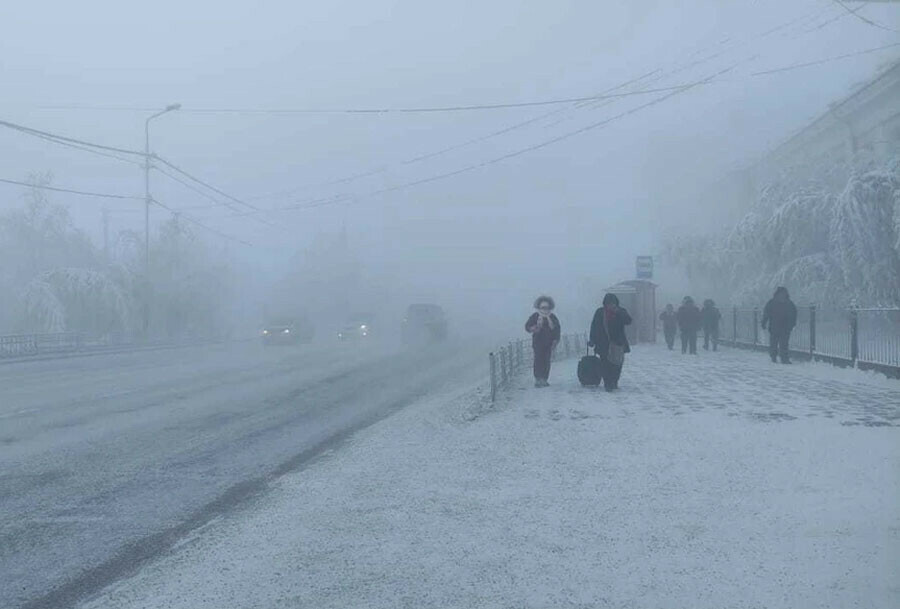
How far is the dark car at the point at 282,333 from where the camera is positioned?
51.6 metres

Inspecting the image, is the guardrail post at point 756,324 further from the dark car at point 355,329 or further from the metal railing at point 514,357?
the dark car at point 355,329

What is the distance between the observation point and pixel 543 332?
18656mm

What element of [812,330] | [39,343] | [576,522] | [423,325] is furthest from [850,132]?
[576,522]

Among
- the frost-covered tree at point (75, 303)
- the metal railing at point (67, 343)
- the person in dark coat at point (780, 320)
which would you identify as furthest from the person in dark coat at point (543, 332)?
the frost-covered tree at point (75, 303)

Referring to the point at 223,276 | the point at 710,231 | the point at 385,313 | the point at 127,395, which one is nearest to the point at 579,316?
the point at 710,231

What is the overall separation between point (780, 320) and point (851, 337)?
309 cm

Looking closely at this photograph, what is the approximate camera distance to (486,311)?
312 feet

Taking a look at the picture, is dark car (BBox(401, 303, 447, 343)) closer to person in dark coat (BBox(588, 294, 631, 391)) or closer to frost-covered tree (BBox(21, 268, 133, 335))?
frost-covered tree (BBox(21, 268, 133, 335))

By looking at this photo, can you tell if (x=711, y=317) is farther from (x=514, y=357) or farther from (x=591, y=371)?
(x=591, y=371)

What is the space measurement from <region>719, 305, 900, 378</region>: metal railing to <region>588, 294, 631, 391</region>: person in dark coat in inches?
204

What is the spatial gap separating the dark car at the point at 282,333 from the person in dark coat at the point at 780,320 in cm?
3116

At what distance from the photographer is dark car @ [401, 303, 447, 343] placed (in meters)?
50.3

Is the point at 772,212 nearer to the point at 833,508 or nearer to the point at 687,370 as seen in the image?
the point at 687,370

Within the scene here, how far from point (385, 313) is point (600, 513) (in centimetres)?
7886
